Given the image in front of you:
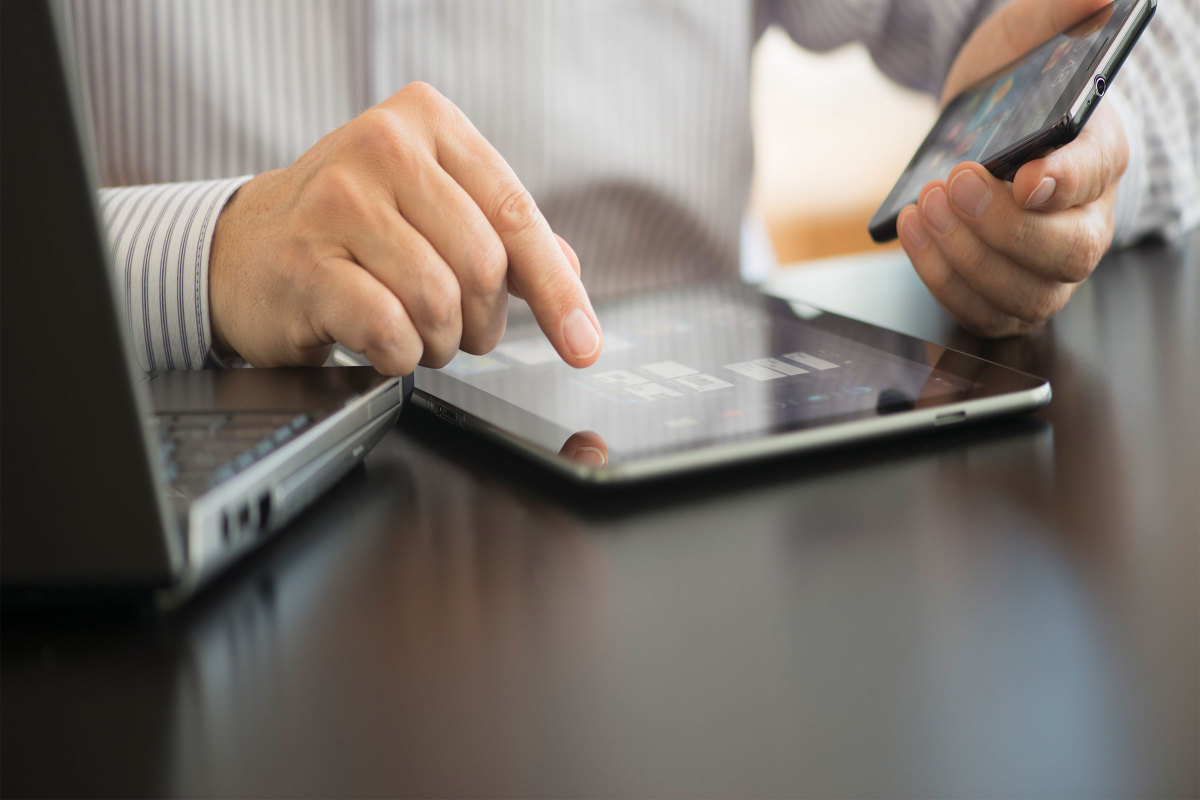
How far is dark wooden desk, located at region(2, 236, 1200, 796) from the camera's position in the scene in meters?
0.22

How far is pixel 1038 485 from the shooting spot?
365 mm

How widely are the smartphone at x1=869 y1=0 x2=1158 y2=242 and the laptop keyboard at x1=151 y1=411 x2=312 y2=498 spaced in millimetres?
380

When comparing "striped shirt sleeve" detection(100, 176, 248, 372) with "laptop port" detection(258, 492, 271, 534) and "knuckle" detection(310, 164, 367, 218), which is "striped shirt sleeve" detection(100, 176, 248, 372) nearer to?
"knuckle" detection(310, 164, 367, 218)

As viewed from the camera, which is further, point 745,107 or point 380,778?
point 745,107

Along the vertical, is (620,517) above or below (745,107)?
below

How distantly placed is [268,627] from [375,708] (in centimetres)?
6

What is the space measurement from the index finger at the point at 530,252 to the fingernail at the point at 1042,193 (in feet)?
0.84

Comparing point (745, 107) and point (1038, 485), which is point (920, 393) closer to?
point (1038, 485)

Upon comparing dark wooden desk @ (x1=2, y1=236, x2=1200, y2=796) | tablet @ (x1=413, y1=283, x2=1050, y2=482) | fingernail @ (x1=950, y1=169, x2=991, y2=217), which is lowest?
dark wooden desk @ (x1=2, y1=236, x2=1200, y2=796)

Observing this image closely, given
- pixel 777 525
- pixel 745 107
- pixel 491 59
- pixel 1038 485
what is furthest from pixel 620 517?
pixel 745 107

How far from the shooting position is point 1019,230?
55cm

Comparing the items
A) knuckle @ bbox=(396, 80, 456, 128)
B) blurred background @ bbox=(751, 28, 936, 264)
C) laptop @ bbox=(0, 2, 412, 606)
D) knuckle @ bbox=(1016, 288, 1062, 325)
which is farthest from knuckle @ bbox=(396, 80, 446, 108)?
blurred background @ bbox=(751, 28, 936, 264)

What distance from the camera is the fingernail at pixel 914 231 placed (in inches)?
23.1

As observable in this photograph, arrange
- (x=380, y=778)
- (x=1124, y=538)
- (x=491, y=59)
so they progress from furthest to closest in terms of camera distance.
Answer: (x=491, y=59) → (x=1124, y=538) → (x=380, y=778)
